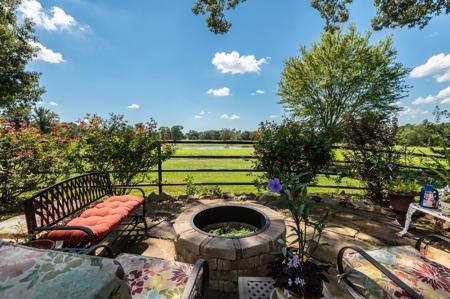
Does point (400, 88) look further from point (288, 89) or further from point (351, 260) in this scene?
point (351, 260)

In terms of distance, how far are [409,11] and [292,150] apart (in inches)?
179

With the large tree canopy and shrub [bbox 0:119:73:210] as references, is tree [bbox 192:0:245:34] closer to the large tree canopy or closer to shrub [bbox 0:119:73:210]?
the large tree canopy

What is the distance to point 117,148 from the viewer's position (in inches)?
Result: 146

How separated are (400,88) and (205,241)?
19678 millimetres

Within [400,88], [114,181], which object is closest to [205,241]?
[114,181]

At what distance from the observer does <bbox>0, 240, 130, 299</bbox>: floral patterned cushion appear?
617 millimetres

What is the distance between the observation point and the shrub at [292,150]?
3.78 meters

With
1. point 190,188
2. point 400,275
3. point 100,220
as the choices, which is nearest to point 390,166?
point 400,275

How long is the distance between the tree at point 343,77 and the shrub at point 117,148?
1212cm

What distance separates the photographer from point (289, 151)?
3.77 metres

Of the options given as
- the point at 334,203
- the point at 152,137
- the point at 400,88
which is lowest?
the point at 334,203

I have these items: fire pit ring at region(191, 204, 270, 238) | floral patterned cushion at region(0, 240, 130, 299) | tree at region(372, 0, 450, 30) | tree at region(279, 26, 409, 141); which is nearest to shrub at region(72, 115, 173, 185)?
fire pit ring at region(191, 204, 270, 238)

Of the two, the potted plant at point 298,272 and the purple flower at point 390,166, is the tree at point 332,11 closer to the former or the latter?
the purple flower at point 390,166

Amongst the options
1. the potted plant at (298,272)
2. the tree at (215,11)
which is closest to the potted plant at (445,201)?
the potted plant at (298,272)
